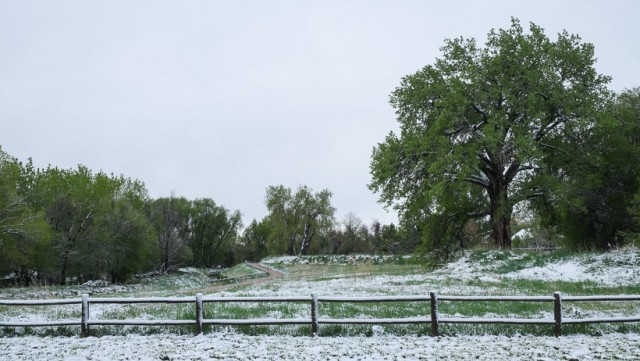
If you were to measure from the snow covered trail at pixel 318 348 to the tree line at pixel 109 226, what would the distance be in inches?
910

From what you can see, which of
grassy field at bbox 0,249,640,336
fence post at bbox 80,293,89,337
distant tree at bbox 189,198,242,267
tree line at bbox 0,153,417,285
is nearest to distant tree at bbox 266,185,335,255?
tree line at bbox 0,153,417,285

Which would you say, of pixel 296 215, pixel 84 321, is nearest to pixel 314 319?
pixel 84 321

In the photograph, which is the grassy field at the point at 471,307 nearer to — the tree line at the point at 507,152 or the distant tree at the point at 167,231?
the tree line at the point at 507,152

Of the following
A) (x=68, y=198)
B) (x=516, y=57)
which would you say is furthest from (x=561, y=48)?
(x=68, y=198)

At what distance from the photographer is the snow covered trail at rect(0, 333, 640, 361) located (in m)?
11.0

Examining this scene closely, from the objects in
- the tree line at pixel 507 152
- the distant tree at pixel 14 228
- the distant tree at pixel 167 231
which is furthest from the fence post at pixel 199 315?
the distant tree at pixel 167 231

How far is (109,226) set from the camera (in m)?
52.4

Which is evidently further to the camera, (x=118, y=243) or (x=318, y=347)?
(x=118, y=243)

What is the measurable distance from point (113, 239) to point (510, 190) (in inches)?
1575

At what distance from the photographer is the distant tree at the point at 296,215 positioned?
10125 centimetres

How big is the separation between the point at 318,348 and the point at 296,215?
9063 centimetres

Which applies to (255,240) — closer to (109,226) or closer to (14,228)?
(109,226)

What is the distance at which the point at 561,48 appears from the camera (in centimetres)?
3158

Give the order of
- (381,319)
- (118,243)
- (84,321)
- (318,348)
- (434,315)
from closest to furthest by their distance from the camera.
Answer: (318,348) → (434,315) → (381,319) → (84,321) → (118,243)
